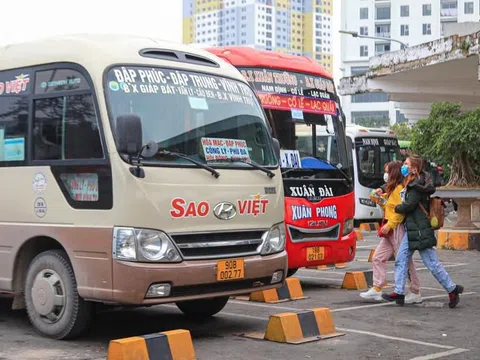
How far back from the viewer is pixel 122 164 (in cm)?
A: 697

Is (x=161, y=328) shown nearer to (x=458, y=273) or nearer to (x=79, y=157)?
(x=79, y=157)

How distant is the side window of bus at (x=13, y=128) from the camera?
310 inches

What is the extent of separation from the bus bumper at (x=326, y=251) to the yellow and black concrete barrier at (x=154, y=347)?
3738mm

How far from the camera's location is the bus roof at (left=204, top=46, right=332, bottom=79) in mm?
10891

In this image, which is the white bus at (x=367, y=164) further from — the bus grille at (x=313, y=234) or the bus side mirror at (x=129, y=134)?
the bus side mirror at (x=129, y=134)

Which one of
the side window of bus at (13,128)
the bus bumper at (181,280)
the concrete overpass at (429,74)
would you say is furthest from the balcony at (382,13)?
the bus bumper at (181,280)

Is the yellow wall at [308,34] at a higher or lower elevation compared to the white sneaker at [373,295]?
higher

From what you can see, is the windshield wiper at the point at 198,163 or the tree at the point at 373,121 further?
the tree at the point at 373,121

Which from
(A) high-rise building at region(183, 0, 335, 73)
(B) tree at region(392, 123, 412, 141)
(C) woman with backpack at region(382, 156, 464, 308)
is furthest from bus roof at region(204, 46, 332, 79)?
(A) high-rise building at region(183, 0, 335, 73)

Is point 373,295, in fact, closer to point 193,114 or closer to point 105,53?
point 193,114

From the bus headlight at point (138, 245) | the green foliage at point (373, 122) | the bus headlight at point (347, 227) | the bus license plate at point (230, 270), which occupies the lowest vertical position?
the bus license plate at point (230, 270)

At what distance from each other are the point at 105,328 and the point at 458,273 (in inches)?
276

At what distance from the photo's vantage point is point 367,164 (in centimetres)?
2350

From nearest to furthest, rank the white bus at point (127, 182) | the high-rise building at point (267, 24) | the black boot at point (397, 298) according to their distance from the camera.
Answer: the white bus at point (127, 182) → the black boot at point (397, 298) → the high-rise building at point (267, 24)
